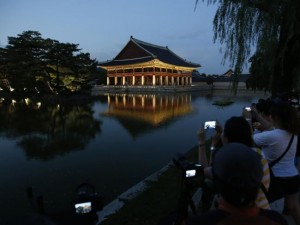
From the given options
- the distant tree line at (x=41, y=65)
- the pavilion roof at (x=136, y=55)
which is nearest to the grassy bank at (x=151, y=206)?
the distant tree line at (x=41, y=65)

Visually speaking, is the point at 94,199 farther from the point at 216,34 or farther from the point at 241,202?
the point at 216,34

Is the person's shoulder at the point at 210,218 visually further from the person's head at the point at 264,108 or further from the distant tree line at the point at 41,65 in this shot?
the distant tree line at the point at 41,65

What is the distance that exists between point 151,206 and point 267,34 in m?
5.32

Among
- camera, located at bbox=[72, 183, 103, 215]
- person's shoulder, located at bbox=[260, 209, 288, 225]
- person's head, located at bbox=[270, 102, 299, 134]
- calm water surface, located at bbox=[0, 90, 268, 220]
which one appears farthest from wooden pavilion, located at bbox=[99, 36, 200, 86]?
person's shoulder, located at bbox=[260, 209, 288, 225]

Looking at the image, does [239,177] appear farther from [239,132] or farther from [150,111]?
[150,111]

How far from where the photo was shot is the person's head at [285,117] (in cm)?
276

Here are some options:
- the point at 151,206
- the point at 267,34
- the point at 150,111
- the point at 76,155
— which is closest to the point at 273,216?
the point at 151,206

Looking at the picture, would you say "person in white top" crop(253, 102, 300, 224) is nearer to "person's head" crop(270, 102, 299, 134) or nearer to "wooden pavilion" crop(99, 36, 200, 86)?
"person's head" crop(270, 102, 299, 134)

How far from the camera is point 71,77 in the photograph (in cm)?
3312

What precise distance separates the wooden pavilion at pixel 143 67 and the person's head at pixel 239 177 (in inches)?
1870

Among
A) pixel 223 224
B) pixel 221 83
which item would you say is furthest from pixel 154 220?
pixel 221 83

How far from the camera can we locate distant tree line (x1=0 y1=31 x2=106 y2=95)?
31594mm

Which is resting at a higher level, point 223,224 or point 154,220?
point 223,224

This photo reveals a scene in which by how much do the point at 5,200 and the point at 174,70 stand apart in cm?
5220
